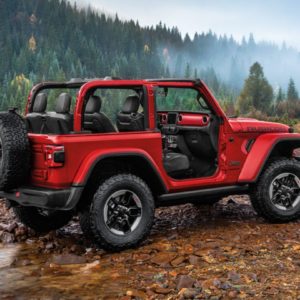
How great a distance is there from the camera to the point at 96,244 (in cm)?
568

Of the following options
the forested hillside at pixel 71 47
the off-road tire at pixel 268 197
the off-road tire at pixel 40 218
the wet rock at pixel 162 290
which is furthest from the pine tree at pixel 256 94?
the wet rock at pixel 162 290

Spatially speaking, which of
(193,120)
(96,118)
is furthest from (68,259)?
(193,120)

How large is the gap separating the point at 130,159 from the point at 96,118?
62cm

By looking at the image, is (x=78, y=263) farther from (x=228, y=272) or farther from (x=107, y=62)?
(x=107, y=62)

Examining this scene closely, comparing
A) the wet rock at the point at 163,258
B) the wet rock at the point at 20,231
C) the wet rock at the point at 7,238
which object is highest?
the wet rock at the point at 163,258

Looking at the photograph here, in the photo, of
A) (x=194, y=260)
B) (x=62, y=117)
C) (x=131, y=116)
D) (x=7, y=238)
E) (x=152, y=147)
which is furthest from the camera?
(x=7, y=238)

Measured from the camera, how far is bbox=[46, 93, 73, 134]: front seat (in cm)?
578

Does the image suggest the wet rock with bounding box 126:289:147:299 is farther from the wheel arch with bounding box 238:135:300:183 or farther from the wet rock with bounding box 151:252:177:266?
the wheel arch with bounding box 238:135:300:183

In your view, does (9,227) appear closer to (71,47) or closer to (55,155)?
(55,155)

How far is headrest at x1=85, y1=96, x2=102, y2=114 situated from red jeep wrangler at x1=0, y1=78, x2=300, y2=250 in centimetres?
2

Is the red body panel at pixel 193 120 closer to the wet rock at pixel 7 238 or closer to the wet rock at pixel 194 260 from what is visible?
the wet rock at pixel 194 260

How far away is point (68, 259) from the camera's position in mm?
5363

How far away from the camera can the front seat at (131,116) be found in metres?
6.03

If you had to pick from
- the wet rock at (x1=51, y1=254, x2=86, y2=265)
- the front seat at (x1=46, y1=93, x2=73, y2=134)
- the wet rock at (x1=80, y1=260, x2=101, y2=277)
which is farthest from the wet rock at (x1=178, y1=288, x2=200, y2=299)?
→ the front seat at (x1=46, y1=93, x2=73, y2=134)
